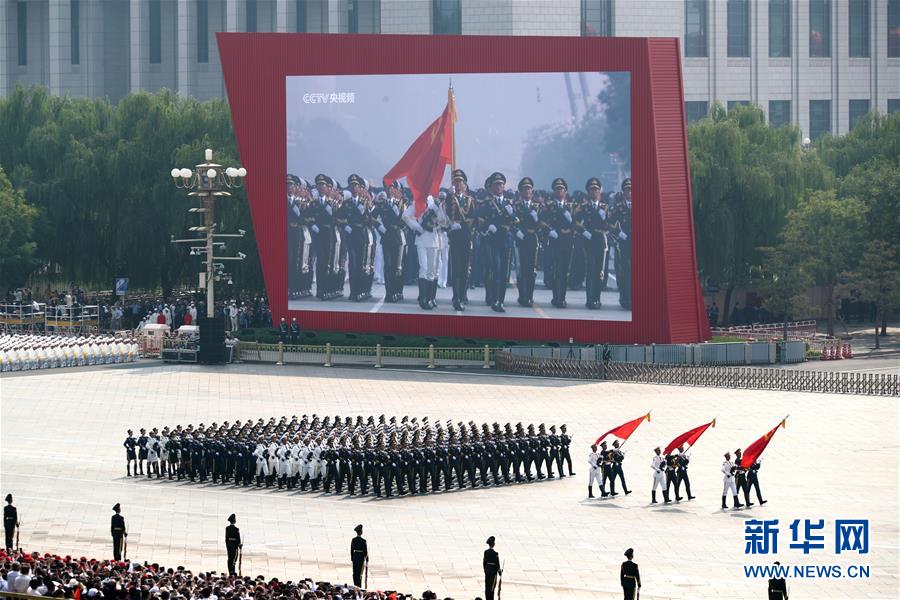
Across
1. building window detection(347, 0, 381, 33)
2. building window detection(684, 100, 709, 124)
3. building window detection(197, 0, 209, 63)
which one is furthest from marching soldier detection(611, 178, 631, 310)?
building window detection(197, 0, 209, 63)

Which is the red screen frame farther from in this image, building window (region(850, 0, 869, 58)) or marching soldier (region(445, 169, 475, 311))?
building window (region(850, 0, 869, 58))

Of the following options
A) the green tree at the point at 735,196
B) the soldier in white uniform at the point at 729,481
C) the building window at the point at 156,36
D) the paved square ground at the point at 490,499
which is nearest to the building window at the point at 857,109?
the green tree at the point at 735,196

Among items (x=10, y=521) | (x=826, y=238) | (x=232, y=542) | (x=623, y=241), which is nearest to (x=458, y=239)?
(x=623, y=241)

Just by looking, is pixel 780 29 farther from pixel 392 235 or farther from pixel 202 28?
pixel 392 235

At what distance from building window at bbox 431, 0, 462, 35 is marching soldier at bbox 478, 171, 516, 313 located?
1634 inches

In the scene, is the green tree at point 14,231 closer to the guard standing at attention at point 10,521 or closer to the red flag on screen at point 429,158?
the red flag on screen at point 429,158

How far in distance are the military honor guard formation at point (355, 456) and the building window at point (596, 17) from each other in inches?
2425

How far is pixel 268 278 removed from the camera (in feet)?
195

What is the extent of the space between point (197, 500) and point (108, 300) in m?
38.2

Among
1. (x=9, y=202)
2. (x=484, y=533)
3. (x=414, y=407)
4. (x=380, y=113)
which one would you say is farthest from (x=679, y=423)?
(x=9, y=202)

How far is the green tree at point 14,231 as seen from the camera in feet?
213

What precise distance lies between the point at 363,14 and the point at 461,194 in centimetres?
4683

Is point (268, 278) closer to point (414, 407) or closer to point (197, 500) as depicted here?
point (414, 407)

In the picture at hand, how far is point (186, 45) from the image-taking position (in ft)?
329
